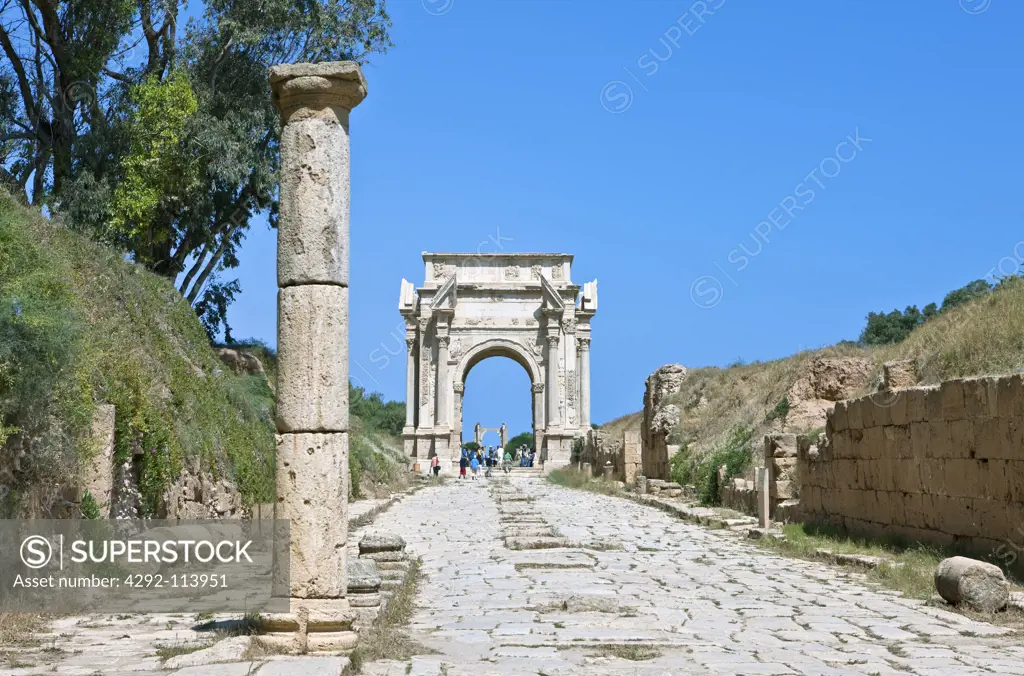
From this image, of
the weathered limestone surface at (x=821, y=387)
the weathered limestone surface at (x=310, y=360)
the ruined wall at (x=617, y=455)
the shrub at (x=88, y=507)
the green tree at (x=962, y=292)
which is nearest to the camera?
the weathered limestone surface at (x=310, y=360)

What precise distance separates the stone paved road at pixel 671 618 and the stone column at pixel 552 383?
27483mm

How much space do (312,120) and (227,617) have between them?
10.4 feet

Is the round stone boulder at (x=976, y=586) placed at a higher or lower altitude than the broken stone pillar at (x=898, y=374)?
lower

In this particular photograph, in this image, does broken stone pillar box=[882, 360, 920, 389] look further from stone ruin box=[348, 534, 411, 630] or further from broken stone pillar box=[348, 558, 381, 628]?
broken stone pillar box=[348, 558, 381, 628]

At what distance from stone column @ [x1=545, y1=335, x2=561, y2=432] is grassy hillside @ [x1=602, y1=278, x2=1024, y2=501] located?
1183 centimetres

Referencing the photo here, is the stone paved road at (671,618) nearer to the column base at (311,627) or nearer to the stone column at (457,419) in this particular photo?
the column base at (311,627)

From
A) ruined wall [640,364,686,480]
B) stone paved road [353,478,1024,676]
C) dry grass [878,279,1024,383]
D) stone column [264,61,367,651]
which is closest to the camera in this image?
stone paved road [353,478,1024,676]

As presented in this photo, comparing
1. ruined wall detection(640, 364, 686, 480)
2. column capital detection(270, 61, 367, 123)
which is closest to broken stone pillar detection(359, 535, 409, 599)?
column capital detection(270, 61, 367, 123)

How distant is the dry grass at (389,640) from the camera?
5398 mm

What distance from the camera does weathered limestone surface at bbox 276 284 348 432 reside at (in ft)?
18.9

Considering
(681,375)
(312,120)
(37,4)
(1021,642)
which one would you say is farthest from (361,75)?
(681,375)

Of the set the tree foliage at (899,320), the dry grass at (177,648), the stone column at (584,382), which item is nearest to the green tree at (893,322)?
the tree foliage at (899,320)

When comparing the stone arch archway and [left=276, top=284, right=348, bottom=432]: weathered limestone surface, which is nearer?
[left=276, top=284, right=348, bottom=432]: weathered limestone surface

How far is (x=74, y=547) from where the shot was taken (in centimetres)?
722
